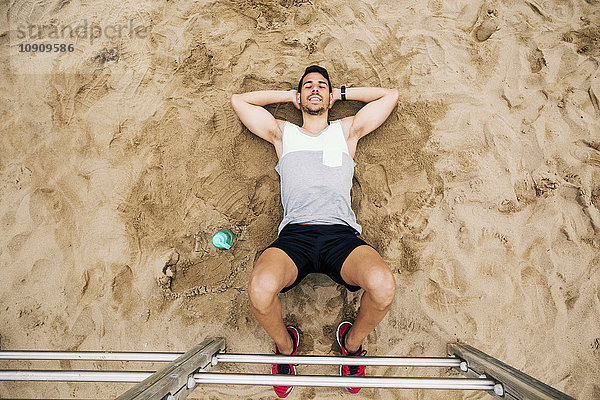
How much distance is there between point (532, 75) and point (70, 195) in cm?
376

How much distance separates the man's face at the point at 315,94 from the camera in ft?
7.67

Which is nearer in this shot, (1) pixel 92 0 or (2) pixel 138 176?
(2) pixel 138 176

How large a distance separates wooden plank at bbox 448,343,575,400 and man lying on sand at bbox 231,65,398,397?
1.95 ft

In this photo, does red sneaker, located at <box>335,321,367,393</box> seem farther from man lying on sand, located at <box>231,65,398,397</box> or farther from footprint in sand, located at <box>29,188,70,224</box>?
footprint in sand, located at <box>29,188,70,224</box>

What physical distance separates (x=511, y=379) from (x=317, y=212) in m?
1.33

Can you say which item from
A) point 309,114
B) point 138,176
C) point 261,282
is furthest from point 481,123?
point 138,176

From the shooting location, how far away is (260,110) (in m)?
2.44

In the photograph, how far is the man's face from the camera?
2338 millimetres

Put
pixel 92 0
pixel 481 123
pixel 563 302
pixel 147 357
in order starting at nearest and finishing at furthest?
1. pixel 147 357
2. pixel 563 302
3. pixel 481 123
4. pixel 92 0

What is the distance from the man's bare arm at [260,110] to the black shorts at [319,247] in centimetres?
75

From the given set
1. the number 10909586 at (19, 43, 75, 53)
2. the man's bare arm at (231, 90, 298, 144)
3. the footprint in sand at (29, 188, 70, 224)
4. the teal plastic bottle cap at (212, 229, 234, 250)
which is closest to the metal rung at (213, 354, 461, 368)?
the teal plastic bottle cap at (212, 229, 234, 250)

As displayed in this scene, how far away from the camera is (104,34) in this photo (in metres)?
2.71

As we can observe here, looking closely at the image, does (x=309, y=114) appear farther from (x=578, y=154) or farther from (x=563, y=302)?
(x=563, y=302)

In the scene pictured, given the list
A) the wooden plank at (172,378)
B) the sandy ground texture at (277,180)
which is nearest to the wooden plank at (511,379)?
the sandy ground texture at (277,180)
